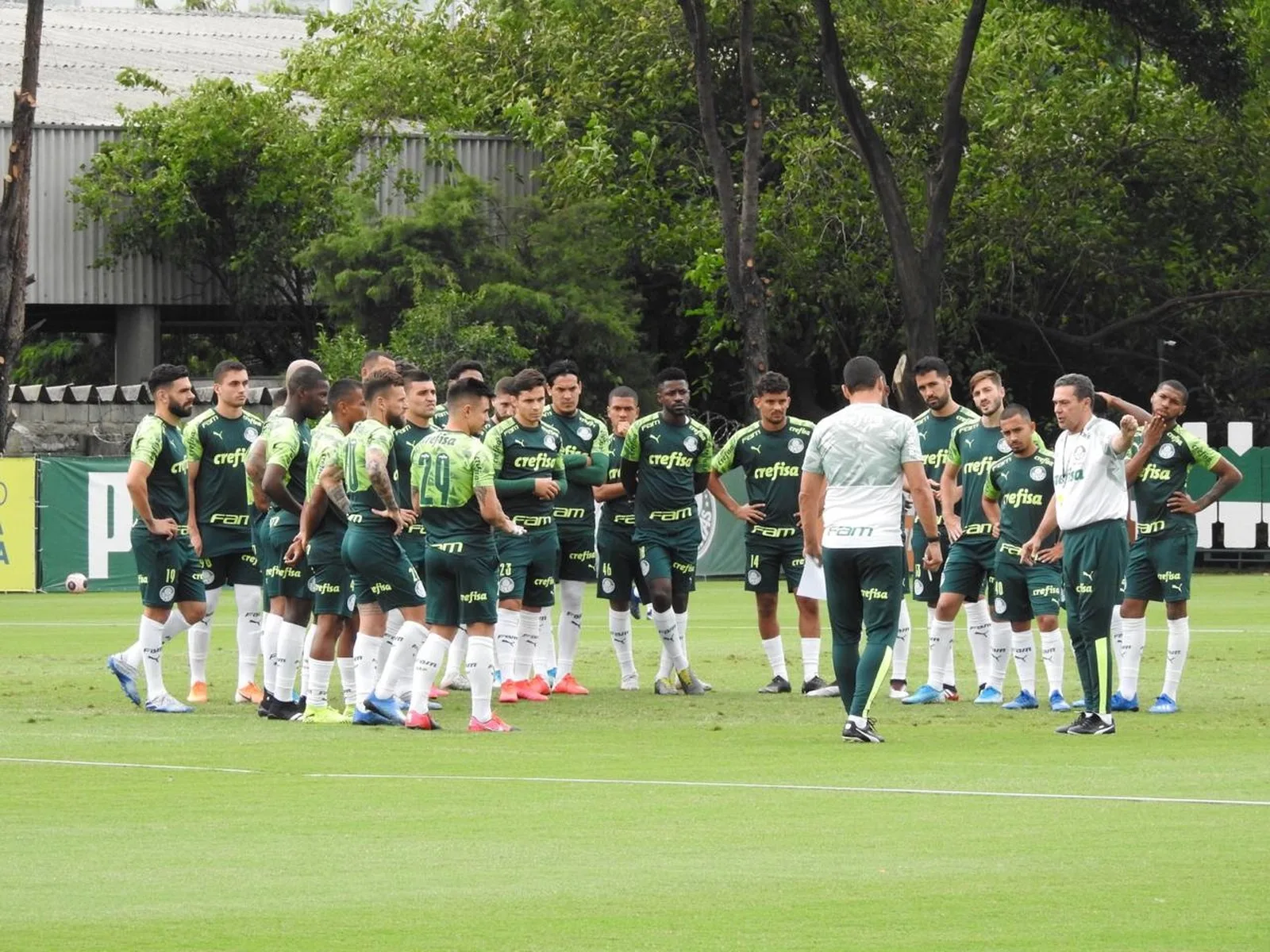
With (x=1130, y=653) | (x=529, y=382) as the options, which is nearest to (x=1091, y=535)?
(x=1130, y=653)

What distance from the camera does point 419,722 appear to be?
45.4 feet

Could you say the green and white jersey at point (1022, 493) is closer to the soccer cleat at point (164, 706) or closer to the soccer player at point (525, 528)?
the soccer player at point (525, 528)

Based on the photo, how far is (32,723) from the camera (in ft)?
46.9

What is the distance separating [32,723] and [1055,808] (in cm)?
709

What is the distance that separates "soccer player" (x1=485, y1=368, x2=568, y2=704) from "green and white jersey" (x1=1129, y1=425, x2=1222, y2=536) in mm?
4090

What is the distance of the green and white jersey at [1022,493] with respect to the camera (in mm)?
15531

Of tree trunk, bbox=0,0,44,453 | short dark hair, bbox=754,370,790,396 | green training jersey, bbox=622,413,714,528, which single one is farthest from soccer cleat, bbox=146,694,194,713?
tree trunk, bbox=0,0,44,453

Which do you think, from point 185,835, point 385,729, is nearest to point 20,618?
point 385,729

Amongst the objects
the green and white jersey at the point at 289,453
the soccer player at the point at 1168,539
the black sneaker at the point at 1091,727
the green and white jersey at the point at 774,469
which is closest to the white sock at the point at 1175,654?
the soccer player at the point at 1168,539

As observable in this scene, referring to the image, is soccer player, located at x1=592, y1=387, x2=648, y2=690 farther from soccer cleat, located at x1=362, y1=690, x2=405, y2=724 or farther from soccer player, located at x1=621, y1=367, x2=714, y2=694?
soccer cleat, located at x1=362, y1=690, x2=405, y2=724

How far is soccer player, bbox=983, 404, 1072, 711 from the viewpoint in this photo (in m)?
15.4

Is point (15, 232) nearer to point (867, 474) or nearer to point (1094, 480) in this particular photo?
point (867, 474)

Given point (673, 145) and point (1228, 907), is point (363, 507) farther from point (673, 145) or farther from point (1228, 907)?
point (673, 145)

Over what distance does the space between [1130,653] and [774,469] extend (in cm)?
319
